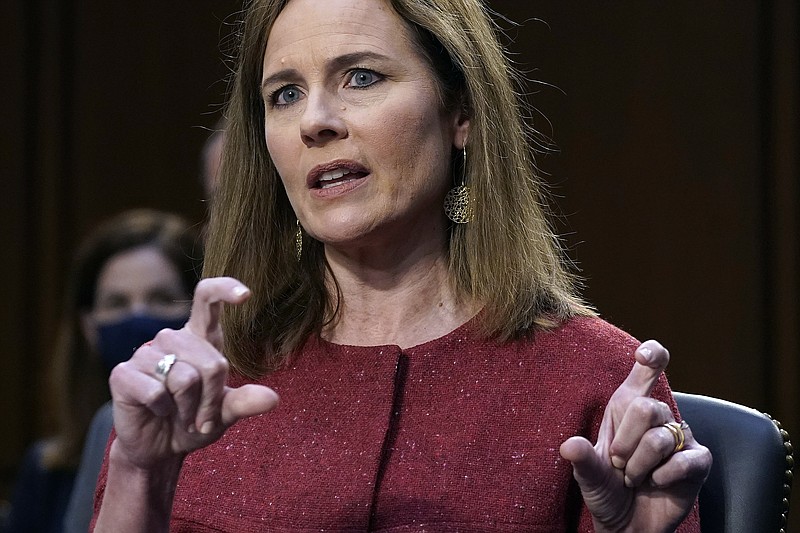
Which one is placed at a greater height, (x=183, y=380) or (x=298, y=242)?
(x=183, y=380)

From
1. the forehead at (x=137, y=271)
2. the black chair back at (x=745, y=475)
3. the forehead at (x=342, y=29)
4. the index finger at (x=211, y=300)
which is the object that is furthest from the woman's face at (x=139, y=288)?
the index finger at (x=211, y=300)

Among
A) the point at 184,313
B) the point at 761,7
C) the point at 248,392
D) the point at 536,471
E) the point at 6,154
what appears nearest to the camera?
the point at 248,392

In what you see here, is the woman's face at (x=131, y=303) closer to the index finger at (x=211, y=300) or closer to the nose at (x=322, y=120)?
the nose at (x=322, y=120)

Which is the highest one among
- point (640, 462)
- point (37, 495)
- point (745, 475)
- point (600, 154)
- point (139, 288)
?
point (640, 462)

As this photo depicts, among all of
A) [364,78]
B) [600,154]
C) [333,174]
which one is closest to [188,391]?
[333,174]

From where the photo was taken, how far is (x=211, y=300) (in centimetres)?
130

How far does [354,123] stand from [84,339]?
1896 mm

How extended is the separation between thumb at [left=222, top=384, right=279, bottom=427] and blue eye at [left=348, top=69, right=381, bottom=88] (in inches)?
24.6

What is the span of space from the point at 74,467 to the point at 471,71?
194cm

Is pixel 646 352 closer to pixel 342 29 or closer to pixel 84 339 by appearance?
pixel 342 29

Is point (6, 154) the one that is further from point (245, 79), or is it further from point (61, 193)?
point (245, 79)

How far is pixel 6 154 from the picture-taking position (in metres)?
4.27

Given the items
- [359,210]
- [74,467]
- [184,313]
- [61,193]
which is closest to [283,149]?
[359,210]

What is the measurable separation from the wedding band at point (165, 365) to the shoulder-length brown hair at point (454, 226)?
535 mm
